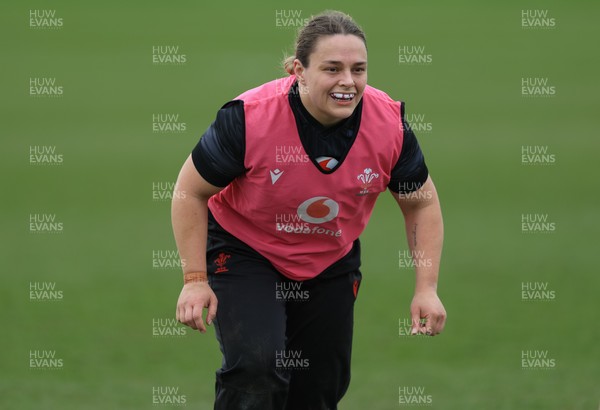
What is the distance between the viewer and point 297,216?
16.8ft

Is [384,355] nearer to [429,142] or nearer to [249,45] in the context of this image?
[429,142]

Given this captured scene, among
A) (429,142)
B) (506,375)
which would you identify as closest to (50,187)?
(429,142)

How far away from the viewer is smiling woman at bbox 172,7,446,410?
493 cm

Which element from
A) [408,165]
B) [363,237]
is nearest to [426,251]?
[408,165]

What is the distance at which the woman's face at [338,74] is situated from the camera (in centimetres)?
488

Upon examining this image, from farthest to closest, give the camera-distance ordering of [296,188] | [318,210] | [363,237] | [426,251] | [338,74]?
[363,237]
[426,251]
[318,210]
[296,188]
[338,74]

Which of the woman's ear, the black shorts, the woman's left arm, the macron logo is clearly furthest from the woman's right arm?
the woman's left arm

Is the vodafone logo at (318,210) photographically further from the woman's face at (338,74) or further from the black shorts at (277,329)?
the woman's face at (338,74)

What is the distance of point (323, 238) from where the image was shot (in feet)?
17.3

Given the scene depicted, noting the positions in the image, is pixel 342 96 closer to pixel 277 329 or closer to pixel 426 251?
pixel 426 251

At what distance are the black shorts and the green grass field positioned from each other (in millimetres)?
1691

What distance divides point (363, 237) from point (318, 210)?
6100mm

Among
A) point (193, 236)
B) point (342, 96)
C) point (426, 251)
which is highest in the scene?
point (342, 96)

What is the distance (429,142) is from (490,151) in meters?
0.89
